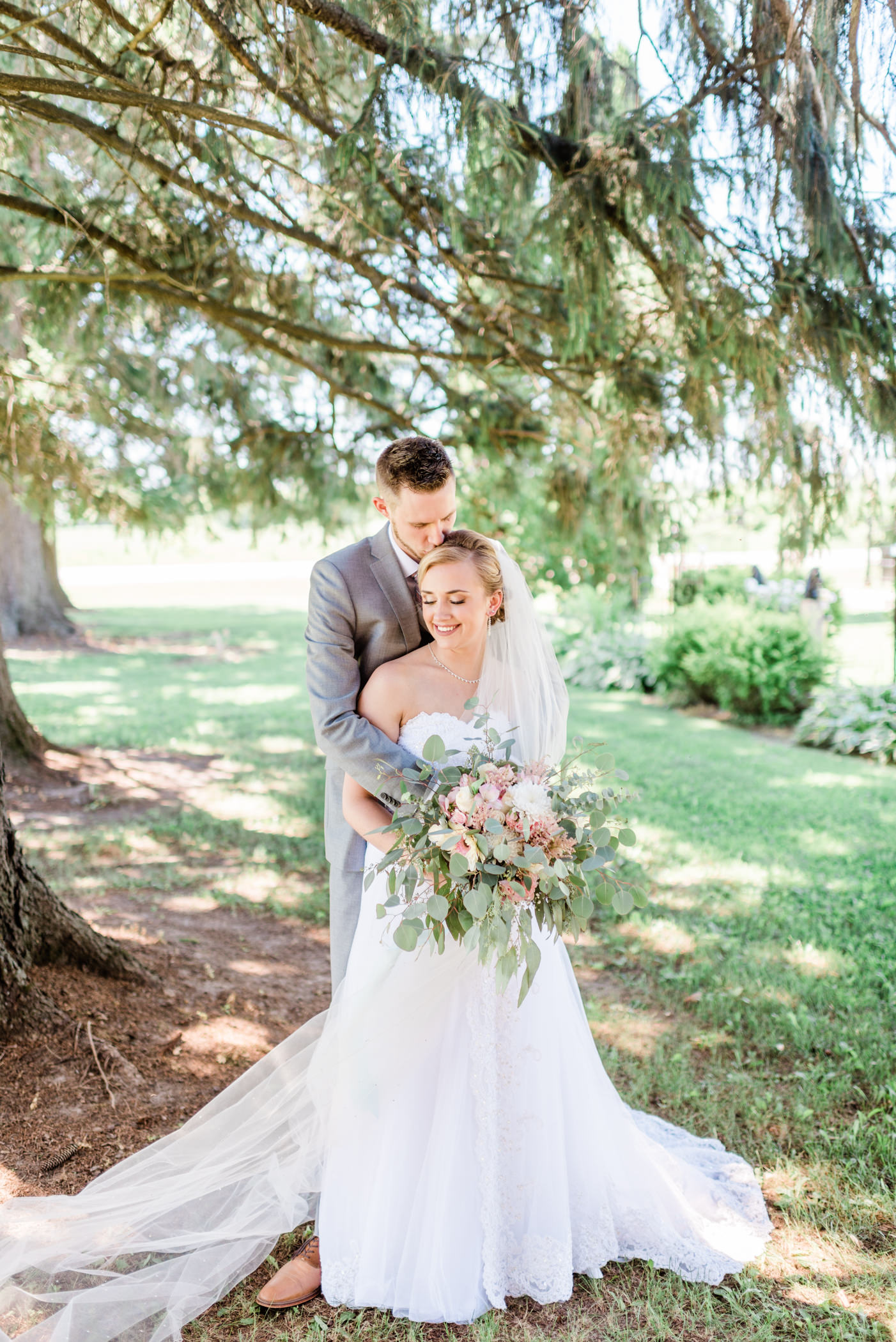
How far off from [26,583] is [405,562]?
17003mm

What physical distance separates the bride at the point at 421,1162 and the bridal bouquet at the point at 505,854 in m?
0.28

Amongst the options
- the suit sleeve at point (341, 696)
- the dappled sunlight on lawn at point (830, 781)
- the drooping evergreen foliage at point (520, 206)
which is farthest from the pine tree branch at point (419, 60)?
the dappled sunlight on lawn at point (830, 781)

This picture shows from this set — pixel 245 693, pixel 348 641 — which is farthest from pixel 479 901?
pixel 245 693

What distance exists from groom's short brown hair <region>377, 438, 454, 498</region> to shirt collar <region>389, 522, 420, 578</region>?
217 mm

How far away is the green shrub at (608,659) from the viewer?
1394 centimetres

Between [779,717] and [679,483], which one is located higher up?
[679,483]

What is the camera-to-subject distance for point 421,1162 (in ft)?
8.52

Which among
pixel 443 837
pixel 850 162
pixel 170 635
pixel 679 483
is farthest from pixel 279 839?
pixel 170 635

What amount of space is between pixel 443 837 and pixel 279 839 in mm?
4659

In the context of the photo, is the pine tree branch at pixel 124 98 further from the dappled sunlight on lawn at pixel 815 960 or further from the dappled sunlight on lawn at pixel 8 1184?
the dappled sunlight on lawn at pixel 815 960

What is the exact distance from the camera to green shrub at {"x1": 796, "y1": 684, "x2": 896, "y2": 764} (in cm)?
927

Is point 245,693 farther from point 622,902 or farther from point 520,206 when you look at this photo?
point 622,902

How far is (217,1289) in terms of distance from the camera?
8.19 ft

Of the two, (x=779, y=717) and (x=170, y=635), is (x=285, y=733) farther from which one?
(x=170, y=635)
